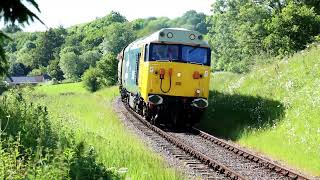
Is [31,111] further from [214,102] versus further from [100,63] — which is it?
[100,63]

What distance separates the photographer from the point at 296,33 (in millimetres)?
36250

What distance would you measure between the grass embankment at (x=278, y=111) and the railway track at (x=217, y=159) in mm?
943

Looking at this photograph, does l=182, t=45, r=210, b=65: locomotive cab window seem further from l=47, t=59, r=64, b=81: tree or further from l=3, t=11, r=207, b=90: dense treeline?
l=47, t=59, r=64, b=81: tree

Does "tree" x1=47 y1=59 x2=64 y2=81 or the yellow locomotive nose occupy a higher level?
the yellow locomotive nose

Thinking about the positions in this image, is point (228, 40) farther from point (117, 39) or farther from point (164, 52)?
point (117, 39)

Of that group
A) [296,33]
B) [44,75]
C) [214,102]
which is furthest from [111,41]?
[214,102]

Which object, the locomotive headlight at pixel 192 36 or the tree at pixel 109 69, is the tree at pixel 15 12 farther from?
the tree at pixel 109 69

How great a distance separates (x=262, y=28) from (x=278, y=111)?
3337 cm

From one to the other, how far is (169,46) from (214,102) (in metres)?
5.28

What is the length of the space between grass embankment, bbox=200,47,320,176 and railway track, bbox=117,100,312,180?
94 cm

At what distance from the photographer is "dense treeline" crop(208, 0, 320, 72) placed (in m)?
35.6

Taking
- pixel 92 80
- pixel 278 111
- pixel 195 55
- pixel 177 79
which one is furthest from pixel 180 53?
pixel 92 80

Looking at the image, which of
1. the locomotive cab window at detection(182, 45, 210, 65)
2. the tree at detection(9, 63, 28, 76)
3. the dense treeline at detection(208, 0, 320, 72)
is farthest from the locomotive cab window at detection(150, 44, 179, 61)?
the tree at detection(9, 63, 28, 76)

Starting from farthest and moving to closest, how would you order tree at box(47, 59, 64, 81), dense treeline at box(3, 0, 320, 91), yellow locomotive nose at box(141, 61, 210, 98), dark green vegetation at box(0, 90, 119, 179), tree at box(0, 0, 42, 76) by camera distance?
tree at box(47, 59, 64, 81), dense treeline at box(3, 0, 320, 91), yellow locomotive nose at box(141, 61, 210, 98), dark green vegetation at box(0, 90, 119, 179), tree at box(0, 0, 42, 76)
